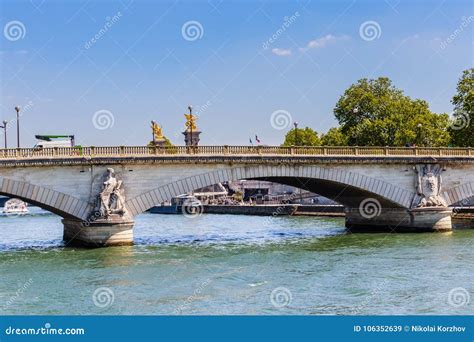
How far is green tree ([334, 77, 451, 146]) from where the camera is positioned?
71.6 m

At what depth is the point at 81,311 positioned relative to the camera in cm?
2380

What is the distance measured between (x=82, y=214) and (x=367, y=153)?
19080mm

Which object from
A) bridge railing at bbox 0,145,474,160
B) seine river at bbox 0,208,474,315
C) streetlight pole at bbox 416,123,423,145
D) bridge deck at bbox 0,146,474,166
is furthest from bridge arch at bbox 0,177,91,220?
streetlight pole at bbox 416,123,423,145

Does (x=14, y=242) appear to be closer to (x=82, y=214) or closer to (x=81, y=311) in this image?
(x=82, y=214)

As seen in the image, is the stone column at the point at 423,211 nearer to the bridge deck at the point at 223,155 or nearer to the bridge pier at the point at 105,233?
the bridge deck at the point at 223,155

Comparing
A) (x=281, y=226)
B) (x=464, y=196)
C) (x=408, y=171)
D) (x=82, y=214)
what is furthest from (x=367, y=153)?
(x=82, y=214)

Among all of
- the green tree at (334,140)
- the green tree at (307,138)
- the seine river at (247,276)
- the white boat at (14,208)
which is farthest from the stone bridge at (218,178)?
the white boat at (14,208)

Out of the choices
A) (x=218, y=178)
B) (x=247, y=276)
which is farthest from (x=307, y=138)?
(x=247, y=276)

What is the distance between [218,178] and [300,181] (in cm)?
800

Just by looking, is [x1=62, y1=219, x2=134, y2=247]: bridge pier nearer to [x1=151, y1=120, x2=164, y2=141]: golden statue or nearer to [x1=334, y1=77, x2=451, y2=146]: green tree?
[x1=151, y1=120, x2=164, y2=141]: golden statue

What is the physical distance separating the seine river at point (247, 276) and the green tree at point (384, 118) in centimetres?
2637

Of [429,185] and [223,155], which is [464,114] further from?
[223,155]

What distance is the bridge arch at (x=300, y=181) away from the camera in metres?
42.3

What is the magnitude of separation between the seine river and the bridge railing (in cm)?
509
